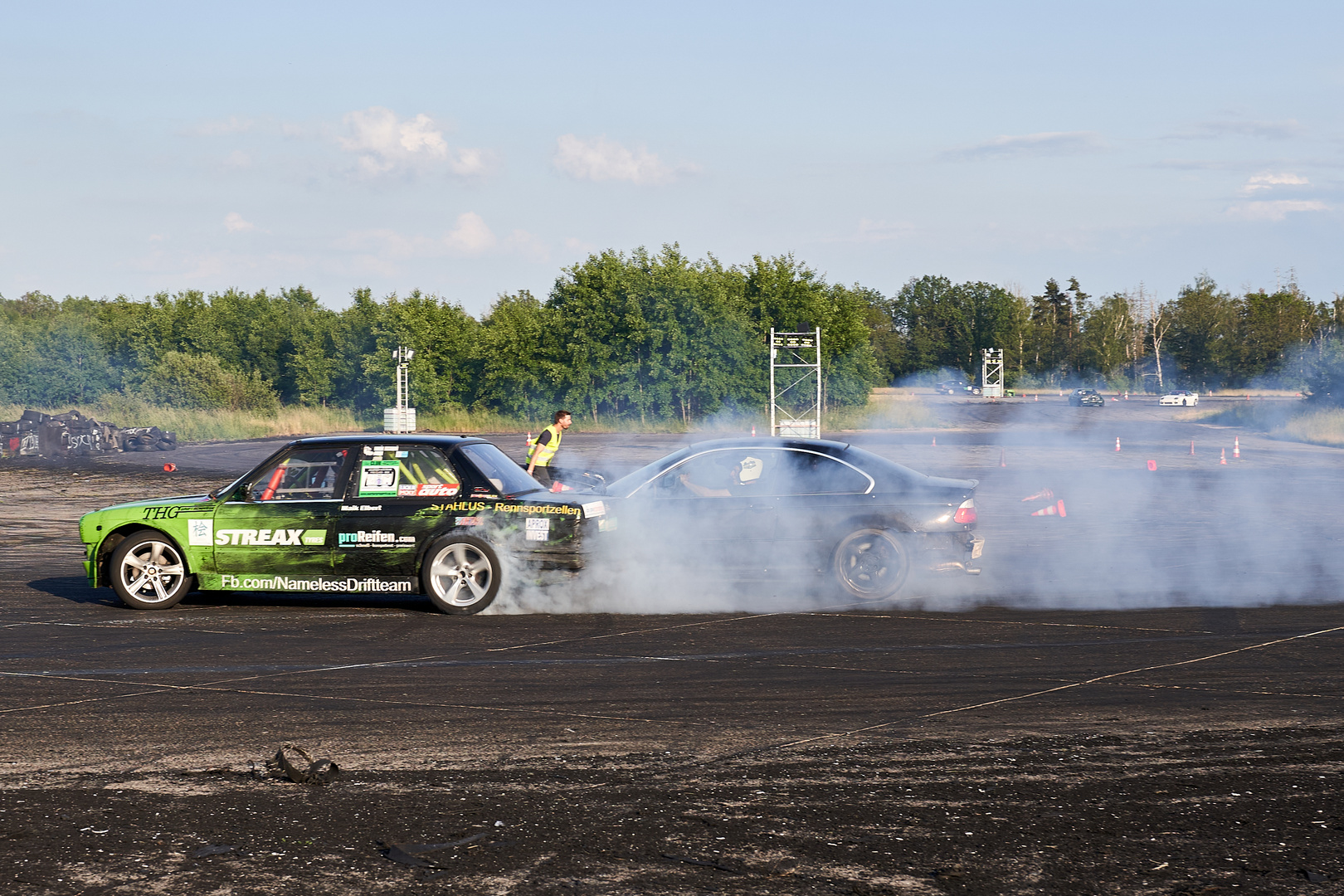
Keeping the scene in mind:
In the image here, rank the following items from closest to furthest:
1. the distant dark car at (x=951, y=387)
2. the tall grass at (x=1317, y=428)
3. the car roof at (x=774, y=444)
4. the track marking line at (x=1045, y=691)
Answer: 1. the track marking line at (x=1045, y=691)
2. the car roof at (x=774, y=444)
3. the tall grass at (x=1317, y=428)
4. the distant dark car at (x=951, y=387)

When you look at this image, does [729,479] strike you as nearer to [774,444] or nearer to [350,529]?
[774,444]

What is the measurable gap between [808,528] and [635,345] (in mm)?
46504

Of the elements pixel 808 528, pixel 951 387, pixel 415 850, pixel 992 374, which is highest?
pixel 992 374

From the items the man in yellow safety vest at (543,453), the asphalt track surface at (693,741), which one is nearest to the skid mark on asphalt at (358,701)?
the asphalt track surface at (693,741)

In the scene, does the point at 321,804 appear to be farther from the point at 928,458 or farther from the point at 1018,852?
the point at 928,458

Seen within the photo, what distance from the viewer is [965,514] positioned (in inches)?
385

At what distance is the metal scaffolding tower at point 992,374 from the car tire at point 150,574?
32286 millimetres

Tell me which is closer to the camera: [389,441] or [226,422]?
[389,441]

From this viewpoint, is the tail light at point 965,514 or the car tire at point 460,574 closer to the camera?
the car tire at point 460,574

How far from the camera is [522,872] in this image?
155 inches

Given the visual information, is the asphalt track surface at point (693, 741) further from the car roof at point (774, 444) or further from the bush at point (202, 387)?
the bush at point (202, 387)

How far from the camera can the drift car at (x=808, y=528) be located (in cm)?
973

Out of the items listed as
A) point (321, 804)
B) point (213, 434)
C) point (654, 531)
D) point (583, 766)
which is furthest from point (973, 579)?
point (213, 434)

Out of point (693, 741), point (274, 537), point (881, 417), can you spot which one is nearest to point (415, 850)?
point (693, 741)
